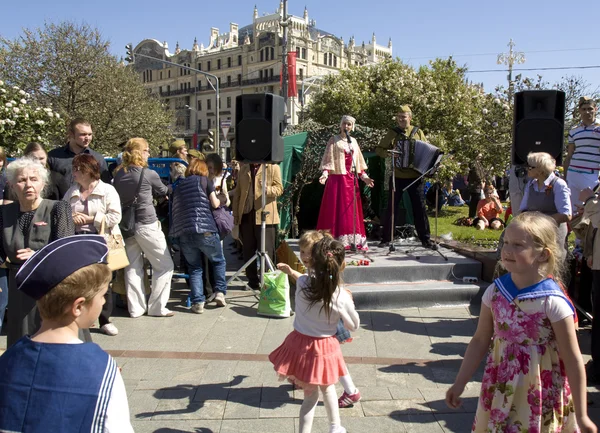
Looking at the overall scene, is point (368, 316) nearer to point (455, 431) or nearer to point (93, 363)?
point (455, 431)

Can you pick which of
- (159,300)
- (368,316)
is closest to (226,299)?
(159,300)

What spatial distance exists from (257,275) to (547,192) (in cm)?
395

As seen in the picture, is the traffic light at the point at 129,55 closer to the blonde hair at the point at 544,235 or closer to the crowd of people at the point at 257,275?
the crowd of people at the point at 257,275

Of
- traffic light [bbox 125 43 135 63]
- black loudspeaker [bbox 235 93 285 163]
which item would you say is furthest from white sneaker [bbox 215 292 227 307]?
traffic light [bbox 125 43 135 63]

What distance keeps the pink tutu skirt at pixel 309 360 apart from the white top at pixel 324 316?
46mm

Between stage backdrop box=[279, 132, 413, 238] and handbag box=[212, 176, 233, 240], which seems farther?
stage backdrop box=[279, 132, 413, 238]

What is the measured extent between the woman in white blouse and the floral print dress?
4.17 meters

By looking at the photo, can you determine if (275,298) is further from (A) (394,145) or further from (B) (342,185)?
(A) (394,145)

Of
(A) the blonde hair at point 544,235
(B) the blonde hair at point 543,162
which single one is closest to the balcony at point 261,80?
(B) the blonde hair at point 543,162

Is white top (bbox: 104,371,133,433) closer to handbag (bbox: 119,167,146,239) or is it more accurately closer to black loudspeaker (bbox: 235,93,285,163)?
handbag (bbox: 119,167,146,239)

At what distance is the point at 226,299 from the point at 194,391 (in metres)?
2.86

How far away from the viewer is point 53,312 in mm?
1870

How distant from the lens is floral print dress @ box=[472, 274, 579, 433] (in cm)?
255

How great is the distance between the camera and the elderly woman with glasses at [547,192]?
533cm
